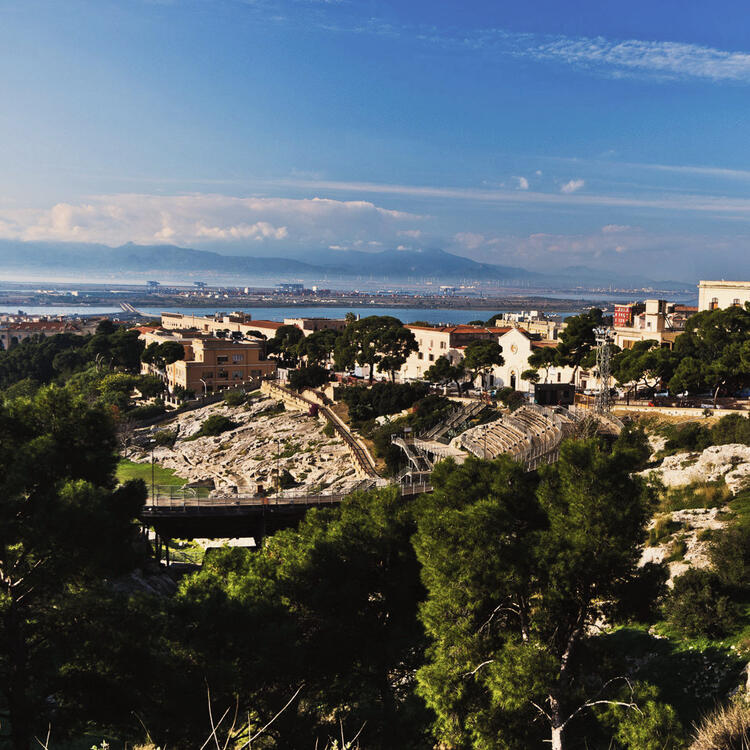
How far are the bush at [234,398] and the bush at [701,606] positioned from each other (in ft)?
157

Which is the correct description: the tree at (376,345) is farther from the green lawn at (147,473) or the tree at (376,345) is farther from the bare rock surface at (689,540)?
the bare rock surface at (689,540)

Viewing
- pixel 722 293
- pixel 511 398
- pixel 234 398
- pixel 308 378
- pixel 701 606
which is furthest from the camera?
pixel 234 398

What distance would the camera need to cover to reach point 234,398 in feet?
201

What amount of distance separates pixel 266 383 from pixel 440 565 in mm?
50826

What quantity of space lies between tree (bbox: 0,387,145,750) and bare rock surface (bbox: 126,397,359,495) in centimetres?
2442

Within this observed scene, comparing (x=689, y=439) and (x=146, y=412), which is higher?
(x=689, y=439)

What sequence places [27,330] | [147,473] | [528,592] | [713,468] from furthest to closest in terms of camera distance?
[27,330] → [147,473] → [713,468] → [528,592]

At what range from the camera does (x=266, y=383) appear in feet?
205

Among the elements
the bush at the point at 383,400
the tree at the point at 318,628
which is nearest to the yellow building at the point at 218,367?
the bush at the point at 383,400

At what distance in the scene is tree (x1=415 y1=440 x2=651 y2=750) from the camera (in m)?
12.0

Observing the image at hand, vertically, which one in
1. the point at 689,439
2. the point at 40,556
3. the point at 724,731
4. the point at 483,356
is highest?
the point at 483,356

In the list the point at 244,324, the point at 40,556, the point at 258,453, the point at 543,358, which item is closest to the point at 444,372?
the point at 543,358

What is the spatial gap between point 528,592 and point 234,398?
50.6 m

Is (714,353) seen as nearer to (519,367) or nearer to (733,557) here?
(519,367)
